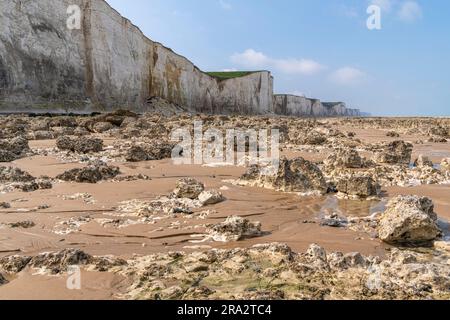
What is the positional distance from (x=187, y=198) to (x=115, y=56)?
28.7 meters

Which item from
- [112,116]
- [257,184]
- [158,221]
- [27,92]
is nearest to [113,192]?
[158,221]

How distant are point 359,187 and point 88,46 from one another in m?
27.2

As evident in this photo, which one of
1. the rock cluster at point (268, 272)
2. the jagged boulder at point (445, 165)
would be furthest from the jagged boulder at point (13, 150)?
the jagged boulder at point (445, 165)

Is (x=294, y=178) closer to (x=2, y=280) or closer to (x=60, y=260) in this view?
(x=60, y=260)

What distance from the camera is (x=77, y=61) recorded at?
27594 millimetres

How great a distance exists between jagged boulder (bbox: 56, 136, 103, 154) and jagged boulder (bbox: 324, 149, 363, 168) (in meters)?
5.80

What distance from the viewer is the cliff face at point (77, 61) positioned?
23.5m

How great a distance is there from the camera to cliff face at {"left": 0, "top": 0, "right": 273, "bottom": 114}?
23500 millimetres

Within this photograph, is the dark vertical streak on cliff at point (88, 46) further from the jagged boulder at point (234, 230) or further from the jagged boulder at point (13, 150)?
the jagged boulder at point (234, 230)

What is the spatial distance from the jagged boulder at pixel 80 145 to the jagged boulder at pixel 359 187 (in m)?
6.69

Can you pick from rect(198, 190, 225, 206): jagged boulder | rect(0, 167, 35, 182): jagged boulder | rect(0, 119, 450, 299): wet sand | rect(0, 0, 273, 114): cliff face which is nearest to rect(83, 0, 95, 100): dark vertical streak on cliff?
rect(0, 0, 273, 114): cliff face

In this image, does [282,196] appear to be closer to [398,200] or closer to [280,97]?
[398,200]

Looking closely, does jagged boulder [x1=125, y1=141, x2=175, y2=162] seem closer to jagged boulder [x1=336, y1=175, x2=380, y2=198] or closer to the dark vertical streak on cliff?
jagged boulder [x1=336, y1=175, x2=380, y2=198]

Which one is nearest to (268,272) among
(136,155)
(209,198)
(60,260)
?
(60,260)
